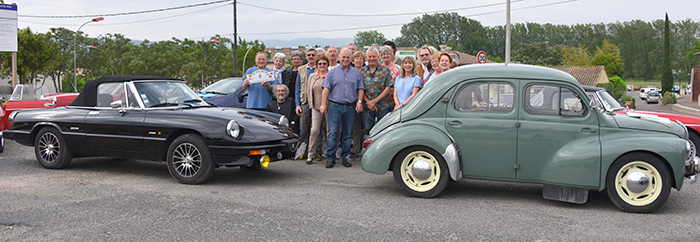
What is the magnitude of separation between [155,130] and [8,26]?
16.1 m

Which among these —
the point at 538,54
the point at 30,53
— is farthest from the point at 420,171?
the point at 538,54

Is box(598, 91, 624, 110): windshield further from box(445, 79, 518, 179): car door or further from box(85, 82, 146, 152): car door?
box(85, 82, 146, 152): car door

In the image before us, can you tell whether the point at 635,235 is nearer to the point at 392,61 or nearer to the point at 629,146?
the point at 629,146

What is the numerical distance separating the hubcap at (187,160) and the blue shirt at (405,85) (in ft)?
10.4

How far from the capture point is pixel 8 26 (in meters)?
18.7

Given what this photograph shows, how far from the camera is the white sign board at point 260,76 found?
29.5 feet

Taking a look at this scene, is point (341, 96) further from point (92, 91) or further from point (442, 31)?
point (442, 31)

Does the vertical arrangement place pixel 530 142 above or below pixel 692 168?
Result: above

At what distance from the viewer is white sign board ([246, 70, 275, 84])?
900 centimetres

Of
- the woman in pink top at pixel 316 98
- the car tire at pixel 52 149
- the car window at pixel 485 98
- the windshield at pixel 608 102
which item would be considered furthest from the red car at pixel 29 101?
the windshield at pixel 608 102

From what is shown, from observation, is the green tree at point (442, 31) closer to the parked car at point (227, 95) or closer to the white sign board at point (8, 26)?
the white sign board at point (8, 26)

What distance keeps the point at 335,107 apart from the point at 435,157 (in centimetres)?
257

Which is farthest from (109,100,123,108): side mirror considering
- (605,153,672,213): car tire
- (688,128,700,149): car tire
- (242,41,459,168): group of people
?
(688,128,700,149): car tire

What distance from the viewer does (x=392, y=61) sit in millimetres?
8914
